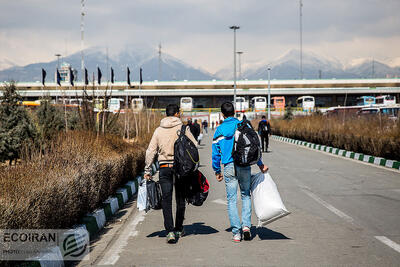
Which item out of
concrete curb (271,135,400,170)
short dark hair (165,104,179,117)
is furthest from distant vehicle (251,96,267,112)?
short dark hair (165,104,179,117)

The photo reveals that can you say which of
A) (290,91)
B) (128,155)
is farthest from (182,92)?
(128,155)

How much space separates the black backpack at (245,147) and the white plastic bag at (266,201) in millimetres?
427

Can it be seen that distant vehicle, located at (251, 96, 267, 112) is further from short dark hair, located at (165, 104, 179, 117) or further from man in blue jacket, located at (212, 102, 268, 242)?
man in blue jacket, located at (212, 102, 268, 242)

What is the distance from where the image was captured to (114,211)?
29.7 feet

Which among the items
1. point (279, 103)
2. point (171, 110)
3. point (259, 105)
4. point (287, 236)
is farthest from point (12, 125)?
point (279, 103)

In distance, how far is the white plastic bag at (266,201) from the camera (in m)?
6.48

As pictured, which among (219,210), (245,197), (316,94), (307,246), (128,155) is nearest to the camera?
(307,246)

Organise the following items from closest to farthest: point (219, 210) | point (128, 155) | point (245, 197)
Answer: point (245, 197) < point (219, 210) < point (128, 155)

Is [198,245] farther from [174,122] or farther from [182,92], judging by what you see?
[182,92]

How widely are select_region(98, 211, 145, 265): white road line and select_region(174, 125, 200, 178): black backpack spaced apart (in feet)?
4.12

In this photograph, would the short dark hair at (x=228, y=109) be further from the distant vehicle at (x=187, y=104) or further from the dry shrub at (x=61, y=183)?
the distant vehicle at (x=187, y=104)

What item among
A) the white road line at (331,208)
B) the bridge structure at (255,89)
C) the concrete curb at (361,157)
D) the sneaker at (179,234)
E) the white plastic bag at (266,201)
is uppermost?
the bridge structure at (255,89)

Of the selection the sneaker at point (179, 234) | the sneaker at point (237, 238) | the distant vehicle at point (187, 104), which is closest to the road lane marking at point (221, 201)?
the sneaker at point (179, 234)

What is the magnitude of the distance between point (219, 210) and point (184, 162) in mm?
2809
